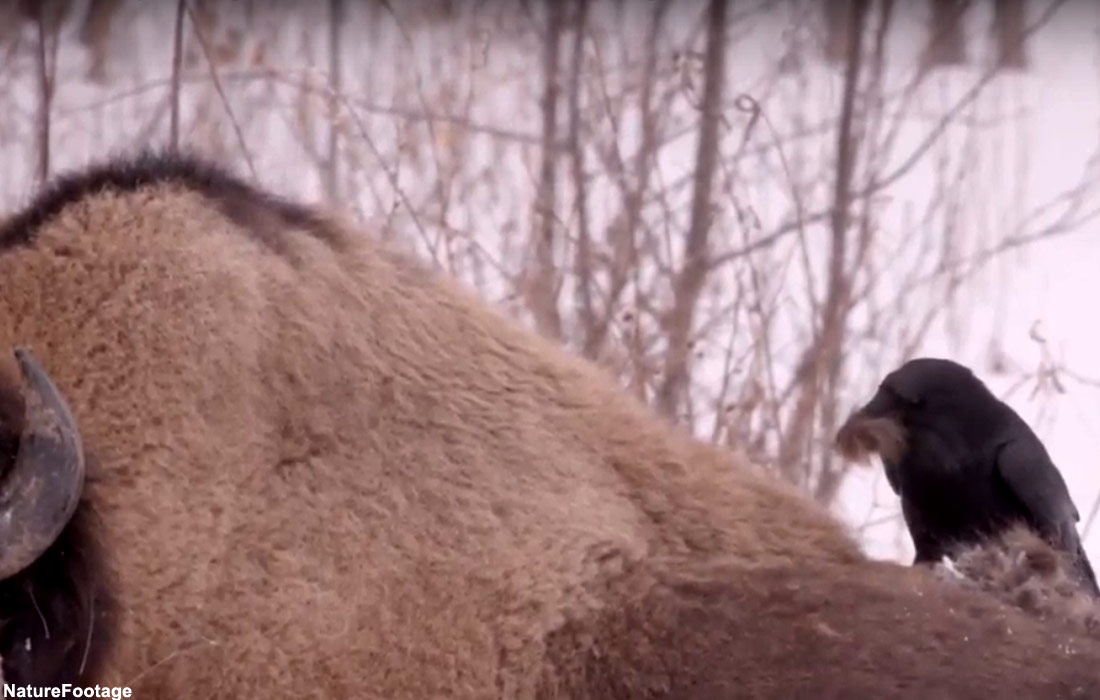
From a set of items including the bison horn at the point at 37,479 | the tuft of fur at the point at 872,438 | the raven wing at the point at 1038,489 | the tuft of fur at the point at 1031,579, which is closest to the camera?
the bison horn at the point at 37,479

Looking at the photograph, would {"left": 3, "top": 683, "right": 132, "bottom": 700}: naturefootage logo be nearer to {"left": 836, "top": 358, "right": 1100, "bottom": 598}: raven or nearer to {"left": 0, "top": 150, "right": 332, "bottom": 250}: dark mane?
{"left": 0, "top": 150, "right": 332, "bottom": 250}: dark mane

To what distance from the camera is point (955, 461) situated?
361 cm

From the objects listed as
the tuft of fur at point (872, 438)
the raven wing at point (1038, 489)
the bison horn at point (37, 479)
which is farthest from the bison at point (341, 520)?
the tuft of fur at point (872, 438)

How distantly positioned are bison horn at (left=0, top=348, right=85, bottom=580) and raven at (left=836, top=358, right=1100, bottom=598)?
172 cm

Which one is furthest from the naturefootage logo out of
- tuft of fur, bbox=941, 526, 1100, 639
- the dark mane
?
tuft of fur, bbox=941, 526, 1100, 639

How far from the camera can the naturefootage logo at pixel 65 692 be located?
8.59ft

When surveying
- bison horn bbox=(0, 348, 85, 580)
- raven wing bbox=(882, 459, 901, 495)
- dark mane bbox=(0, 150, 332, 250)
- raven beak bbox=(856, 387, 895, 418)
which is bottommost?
raven wing bbox=(882, 459, 901, 495)

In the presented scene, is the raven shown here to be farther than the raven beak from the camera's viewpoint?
No

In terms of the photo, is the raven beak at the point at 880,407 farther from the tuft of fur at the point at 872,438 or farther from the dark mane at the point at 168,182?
the dark mane at the point at 168,182

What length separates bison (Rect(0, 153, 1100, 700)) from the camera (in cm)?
272

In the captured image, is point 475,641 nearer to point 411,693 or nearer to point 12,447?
point 411,693

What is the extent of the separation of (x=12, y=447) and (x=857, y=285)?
4638 mm

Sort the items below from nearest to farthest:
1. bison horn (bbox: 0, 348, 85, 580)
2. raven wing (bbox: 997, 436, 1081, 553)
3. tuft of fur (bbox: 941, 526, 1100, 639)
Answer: bison horn (bbox: 0, 348, 85, 580)
tuft of fur (bbox: 941, 526, 1100, 639)
raven wing (bbox: 997, 436, 1081, 553)

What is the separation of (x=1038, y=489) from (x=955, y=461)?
0.55 feet
